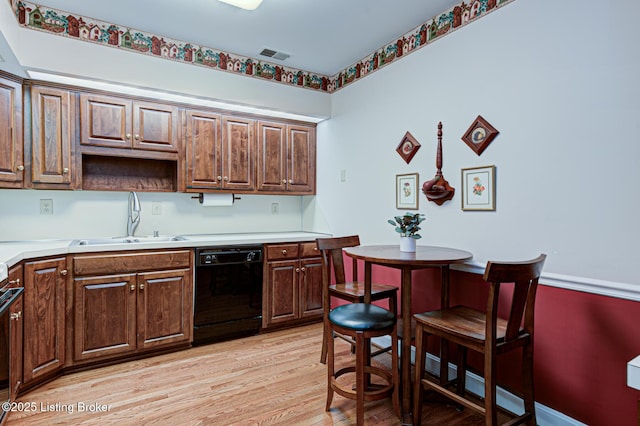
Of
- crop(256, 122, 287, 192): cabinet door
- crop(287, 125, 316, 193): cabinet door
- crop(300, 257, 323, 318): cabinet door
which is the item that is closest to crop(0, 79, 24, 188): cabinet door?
crop(256, 122, 287, 192): cabinet door

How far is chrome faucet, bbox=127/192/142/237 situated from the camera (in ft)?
10.1

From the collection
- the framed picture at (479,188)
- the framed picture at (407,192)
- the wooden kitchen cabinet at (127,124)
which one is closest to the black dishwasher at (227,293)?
the wooden kitchen cabinet at (127,124)

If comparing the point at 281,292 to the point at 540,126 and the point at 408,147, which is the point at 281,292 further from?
the point at 540,126

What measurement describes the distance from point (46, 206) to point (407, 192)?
298 cm

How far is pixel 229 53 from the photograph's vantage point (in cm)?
321

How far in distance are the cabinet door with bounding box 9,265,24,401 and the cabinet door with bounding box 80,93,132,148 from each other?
3.80 feet

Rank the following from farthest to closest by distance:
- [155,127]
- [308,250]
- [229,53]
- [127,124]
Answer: [308,250] → [229,53] → [155,127] → [127,124]

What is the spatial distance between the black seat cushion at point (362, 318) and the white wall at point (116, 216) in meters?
2.12

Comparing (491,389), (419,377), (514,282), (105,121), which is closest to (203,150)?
(105,121)

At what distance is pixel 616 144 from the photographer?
1614 millimetres

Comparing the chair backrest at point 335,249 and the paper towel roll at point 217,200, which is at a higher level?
the paper towel roll at point 217,200

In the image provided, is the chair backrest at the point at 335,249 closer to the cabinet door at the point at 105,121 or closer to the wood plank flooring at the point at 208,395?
the wood plank flooring at the point at 208,395

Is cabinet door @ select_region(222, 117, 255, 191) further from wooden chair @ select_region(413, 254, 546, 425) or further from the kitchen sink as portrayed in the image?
wooden chair @ select_region(413, 254, 546, 425)

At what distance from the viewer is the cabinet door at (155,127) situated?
9.55 feet
